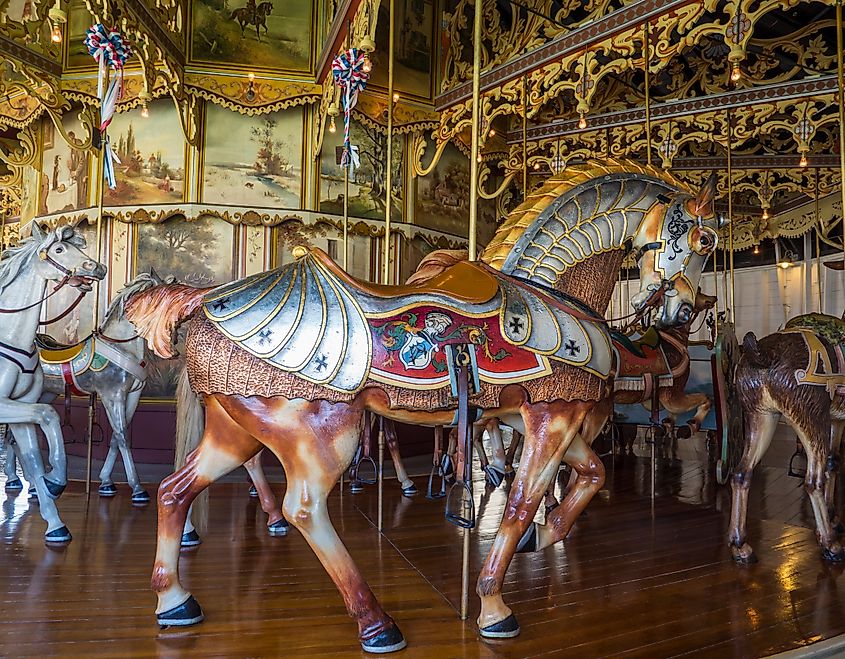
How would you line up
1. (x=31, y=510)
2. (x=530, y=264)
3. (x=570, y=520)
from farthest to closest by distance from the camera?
1. (x=31, y=510)
2. (x=530, y=264)
3. (x=570, y=520)

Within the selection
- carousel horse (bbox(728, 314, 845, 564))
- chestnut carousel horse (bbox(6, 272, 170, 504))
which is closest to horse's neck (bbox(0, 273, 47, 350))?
chestnut carousel horse (bbox(6, 272, 170, 504))

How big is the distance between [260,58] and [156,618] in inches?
248

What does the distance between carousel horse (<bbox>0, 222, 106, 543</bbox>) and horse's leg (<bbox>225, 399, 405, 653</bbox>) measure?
7.37 feet

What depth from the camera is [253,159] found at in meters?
7.11

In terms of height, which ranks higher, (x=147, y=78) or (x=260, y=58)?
(x=260, y=58)

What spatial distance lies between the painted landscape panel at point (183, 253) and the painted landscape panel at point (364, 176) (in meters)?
1.28

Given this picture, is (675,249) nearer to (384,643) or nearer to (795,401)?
(795,401)

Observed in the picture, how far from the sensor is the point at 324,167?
732 cm

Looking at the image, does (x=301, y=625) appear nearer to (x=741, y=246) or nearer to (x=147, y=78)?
(x=147, y=78)

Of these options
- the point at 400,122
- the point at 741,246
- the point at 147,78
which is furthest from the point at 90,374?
the point at 741,246

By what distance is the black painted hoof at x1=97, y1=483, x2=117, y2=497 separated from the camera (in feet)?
16.7

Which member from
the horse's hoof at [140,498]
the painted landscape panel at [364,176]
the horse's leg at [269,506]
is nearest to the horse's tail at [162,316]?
the horse's leg at [269,506]

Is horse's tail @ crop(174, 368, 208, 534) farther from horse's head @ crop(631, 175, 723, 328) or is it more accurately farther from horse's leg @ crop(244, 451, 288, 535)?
horse's head @ crop(631, 175, 723, 328)

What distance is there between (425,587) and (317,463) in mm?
1148
